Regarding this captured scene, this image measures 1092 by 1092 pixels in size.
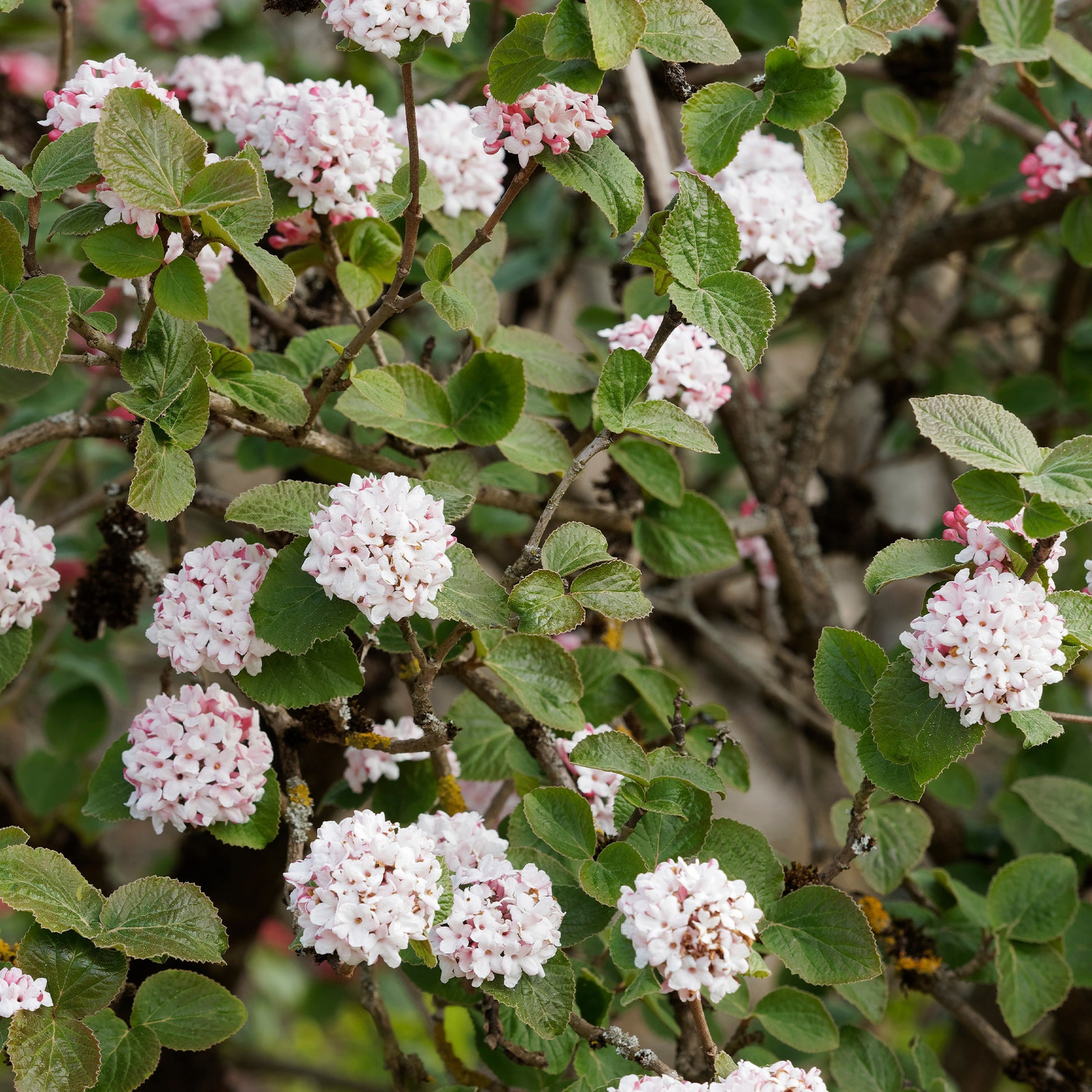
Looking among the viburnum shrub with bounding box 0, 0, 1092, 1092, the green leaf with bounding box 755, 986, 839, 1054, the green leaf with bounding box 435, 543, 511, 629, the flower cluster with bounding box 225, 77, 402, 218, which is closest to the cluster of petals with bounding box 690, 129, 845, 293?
the viburnum shrub with bounding box 0, 0, 1092, 1092

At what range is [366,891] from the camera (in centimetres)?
76

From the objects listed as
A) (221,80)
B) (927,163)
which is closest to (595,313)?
(927,163)

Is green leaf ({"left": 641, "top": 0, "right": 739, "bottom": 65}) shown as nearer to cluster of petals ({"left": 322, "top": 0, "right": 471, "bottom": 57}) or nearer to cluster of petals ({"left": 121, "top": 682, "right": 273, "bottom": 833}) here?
cluster of petals ({"left": 322, "top": 0, "right": 471, "bottom": 57})

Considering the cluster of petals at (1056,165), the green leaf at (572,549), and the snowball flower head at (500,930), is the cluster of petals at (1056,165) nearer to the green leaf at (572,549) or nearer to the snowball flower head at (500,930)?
the green leaf at (572,549)

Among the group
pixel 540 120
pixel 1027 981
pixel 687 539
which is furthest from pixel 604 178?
pixel 1027 981

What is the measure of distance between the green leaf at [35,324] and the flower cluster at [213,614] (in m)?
0.18

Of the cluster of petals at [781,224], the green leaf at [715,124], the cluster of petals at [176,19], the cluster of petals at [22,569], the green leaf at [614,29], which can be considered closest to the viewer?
the green leaf at [614,29]

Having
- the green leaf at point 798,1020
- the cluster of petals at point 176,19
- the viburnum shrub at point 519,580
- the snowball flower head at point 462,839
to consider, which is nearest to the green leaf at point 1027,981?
the viburnum shrub at point 519,580

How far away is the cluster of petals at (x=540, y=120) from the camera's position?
0.83 metres

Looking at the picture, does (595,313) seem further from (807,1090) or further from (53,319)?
(807,1090)

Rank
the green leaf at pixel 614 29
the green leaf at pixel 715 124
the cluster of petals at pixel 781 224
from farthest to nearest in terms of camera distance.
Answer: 1. the cluster of petals at pixel 781 224
2. the green leaf at pixel 715 124
3. the green leaf at pixel 614 29

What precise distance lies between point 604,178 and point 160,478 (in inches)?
15.5

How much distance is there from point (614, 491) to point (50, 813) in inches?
37.7

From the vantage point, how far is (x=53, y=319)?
81 cm
